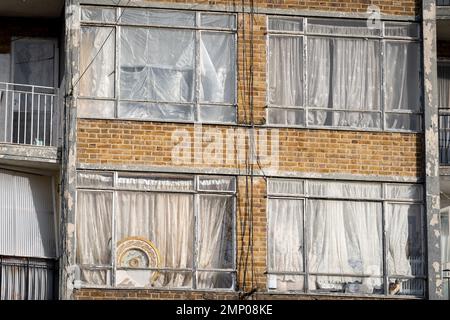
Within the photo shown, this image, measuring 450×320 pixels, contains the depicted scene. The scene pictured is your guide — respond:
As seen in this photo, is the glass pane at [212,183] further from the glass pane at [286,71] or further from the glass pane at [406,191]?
the glass pane at [406,191]

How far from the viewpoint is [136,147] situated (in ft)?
110

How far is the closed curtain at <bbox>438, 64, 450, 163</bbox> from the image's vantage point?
35.2m

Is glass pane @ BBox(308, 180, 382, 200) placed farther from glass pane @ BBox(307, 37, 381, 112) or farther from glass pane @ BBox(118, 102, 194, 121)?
glass pane @ BBox(118, 102, 194, 121)

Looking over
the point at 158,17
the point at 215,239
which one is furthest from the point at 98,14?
the point at 215,239

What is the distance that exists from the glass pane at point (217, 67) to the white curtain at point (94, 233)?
251 centimetres

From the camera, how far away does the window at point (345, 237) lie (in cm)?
3359

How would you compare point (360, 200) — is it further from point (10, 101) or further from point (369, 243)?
point (10, 101)

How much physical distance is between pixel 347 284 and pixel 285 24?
182 inches

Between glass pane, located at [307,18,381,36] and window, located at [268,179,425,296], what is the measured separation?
268 cm

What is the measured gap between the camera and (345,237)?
33.8m

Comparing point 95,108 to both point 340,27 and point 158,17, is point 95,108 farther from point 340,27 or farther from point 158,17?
point 340,27

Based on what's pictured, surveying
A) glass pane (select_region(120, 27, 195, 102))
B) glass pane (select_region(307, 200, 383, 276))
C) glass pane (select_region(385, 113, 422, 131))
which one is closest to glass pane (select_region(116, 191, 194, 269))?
glass pane (select_region(120, 27, 195, 102))

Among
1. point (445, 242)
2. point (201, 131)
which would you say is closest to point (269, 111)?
point (201, 131)

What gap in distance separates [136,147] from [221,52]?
2274 mm
